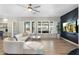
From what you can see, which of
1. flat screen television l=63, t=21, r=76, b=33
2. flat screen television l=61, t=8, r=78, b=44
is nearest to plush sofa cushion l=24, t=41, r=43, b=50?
flat screen television l=61, t=8, r=78, b=44

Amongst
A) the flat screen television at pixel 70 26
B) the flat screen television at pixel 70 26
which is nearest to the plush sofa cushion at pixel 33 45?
the flat screen television at pixel 70 26

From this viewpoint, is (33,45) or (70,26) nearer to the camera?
(33,45)

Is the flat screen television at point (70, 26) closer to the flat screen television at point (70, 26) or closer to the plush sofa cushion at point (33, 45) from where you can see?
the flat screen television at point (70, 26)

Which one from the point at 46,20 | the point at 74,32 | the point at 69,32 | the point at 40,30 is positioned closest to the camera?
the point at 40,30

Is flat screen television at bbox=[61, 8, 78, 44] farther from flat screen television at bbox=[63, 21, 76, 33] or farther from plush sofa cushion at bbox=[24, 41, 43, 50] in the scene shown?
plush sofa cushion at bbox=[24, 41, 43, 50]

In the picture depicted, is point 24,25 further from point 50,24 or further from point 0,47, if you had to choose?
point 0,47

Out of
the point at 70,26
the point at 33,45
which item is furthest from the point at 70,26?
the point at 33,45

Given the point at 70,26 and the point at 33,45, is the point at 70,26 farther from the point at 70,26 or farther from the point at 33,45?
the point at 33,45

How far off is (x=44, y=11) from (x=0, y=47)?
2264mm

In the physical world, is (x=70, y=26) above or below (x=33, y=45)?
above

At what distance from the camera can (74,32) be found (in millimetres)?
6008
